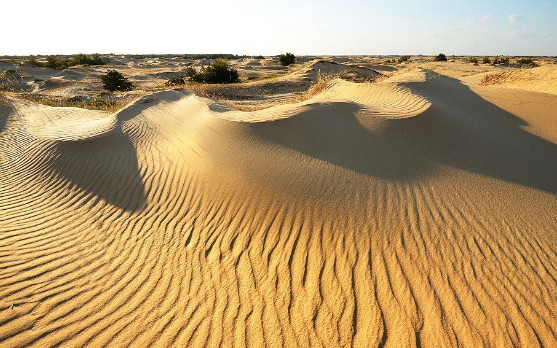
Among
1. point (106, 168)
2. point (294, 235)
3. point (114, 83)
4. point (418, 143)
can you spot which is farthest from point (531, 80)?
point (114, 83)

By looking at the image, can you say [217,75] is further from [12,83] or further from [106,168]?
[106,168]

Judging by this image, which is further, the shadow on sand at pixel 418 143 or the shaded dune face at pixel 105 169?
the shaded dune face at pixel 105 169

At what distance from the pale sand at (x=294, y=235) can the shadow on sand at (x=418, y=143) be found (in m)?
0.05

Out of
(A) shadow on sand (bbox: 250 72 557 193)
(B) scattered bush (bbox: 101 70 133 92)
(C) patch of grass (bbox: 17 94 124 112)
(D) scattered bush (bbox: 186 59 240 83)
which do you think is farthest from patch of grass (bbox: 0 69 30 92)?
(A) shadow on sand (bbox: 250 72 557 193)

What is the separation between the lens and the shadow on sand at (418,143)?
555 cm

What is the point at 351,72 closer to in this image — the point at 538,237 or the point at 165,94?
the point at 165,94

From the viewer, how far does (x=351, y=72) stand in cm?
2394

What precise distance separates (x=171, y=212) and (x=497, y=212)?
16.6 feet

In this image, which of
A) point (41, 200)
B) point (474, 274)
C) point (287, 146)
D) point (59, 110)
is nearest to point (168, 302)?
point (474, 274)

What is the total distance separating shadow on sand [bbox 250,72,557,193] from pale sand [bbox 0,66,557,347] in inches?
1.8

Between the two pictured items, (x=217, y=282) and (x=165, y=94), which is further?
(x=165, y=94)

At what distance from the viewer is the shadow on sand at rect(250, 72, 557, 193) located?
5.55m

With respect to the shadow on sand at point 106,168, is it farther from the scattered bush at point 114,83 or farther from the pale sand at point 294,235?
the scattered bush at point 114,83

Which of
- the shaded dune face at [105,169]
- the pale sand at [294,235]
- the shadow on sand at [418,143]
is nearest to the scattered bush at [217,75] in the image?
the shaded dune face at [105,169]
